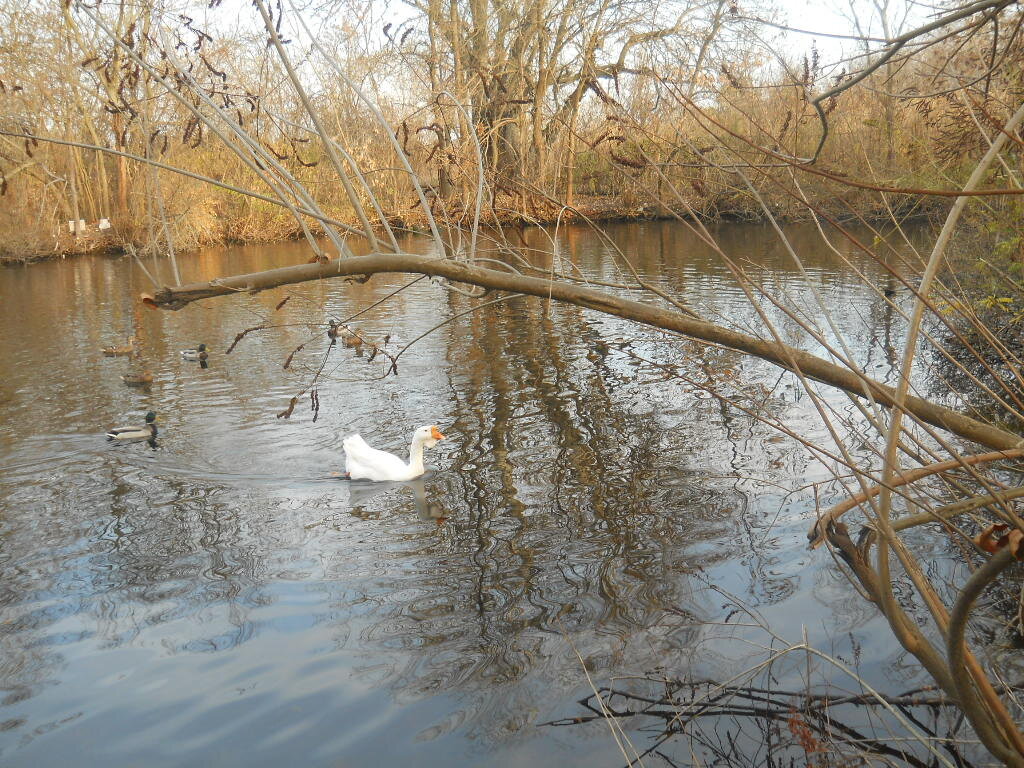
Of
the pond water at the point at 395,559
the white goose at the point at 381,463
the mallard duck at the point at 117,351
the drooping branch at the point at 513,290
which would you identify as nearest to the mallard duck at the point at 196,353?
the pond water at the point at 395,559

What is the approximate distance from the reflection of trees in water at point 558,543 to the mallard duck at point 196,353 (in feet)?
13.2

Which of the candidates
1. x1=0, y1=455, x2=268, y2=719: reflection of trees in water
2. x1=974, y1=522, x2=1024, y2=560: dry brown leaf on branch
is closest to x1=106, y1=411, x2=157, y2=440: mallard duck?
x1=0, y1=455, x2=268, y2=719: reflection of trees in water

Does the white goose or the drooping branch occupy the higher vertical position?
the drooping branch

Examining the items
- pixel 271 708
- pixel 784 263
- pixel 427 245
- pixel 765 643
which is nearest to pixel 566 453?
pixel 765 643

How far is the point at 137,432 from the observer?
892cm

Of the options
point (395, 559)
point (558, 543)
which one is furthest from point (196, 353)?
point (558, 543)

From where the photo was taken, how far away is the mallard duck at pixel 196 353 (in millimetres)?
12258

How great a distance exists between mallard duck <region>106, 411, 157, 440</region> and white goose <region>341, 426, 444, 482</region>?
2356 mm

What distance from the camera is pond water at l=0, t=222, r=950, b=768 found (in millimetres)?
4336

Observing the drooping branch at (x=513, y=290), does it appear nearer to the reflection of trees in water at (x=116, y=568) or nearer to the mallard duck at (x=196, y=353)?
the reflection of trees in water at (x=116, y=568)

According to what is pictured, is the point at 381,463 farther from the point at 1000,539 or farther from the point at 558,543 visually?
the point at 1000,539

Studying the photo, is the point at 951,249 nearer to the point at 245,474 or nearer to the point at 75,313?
the point at 245,474

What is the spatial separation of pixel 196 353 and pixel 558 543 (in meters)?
8.15

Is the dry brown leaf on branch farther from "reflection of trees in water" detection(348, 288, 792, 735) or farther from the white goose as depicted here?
the white goose
